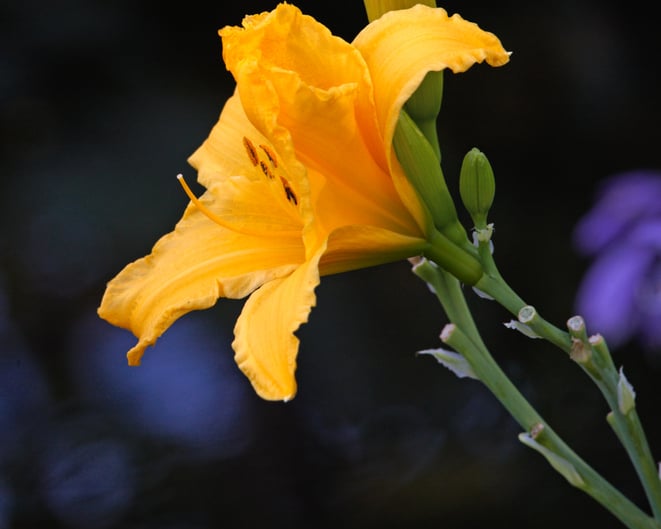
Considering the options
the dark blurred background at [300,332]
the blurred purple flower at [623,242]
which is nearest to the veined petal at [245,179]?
→ the blurred purple flower at [623,242]

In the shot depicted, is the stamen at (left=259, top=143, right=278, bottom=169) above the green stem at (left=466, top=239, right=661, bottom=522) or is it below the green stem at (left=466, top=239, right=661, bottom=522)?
above

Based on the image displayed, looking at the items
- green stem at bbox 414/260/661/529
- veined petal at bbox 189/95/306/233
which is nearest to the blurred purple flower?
green stem at bbox 414/260/661/529

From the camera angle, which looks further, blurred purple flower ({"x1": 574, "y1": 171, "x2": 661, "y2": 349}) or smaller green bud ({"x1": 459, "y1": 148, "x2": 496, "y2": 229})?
blurred purple flower ({"x1": 574, "y1": 171, "x2": 661, "y2": 349})

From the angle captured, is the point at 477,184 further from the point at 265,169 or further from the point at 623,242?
the point at 623,242

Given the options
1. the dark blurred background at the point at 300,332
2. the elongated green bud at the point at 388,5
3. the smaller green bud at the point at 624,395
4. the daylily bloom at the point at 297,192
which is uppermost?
the elongated green bud at the point at 388,5

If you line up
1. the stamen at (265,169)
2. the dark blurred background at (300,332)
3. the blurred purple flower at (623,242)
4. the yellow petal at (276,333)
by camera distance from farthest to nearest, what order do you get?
the dark blurred background at (300,332), the blurred purple flower at (623,242), the stamen at (265,169), the yellow petal at (276,333)

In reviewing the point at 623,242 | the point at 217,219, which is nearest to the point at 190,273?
the point at 217,219

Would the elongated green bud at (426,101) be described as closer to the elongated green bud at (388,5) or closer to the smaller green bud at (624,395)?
the elongated green bud at (388,5)

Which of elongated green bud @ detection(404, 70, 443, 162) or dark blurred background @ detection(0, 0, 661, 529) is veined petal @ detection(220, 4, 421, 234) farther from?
dark blurred background @ detection(0, 0, 661, 529)

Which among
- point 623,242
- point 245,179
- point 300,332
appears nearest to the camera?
point 245,179
